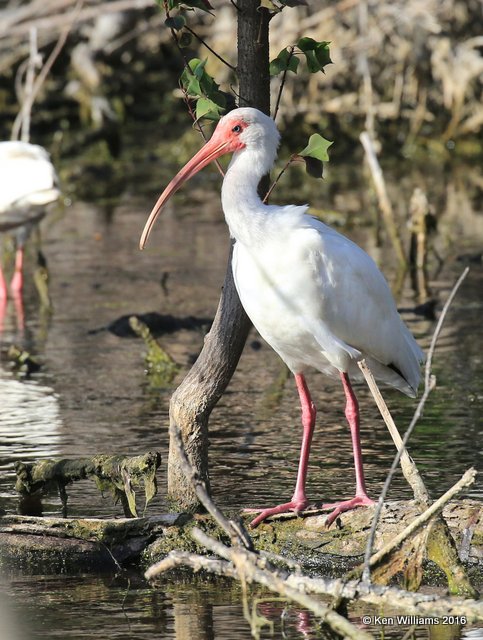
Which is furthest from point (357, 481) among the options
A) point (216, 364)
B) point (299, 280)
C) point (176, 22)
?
point (176, 22)

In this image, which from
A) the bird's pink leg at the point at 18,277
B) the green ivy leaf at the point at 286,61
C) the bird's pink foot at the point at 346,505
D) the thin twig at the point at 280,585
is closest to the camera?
the thin twig at the point at 280,585

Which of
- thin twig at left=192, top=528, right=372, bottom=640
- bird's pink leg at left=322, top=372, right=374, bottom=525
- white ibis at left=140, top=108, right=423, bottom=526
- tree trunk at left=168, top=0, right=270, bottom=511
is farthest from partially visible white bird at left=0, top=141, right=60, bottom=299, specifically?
thin twig at left=192, top=528, right=372, bottom=640

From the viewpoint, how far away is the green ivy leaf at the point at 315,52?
678cm

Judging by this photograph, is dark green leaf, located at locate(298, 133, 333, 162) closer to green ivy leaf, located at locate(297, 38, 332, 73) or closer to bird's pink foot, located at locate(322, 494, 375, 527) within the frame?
green ivy leaf, located at locate(297, 38, 332, 73)

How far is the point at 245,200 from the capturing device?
6820 millimetres

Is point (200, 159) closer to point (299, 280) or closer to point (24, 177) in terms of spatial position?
point (299, 280)

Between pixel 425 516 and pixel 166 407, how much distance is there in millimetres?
4495

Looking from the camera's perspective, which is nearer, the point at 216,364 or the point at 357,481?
the point at 357,481

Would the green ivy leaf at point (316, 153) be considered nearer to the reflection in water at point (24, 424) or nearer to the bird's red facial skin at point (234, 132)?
the bird's red facial skin at point (234, 132)

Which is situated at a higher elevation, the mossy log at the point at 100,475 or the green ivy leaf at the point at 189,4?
the green ivy leaf at the point at 189,4

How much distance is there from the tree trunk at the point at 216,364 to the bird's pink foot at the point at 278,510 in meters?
0.34

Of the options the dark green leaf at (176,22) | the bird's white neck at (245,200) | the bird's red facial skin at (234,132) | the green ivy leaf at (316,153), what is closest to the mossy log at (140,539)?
the bird's white neck at (245,200)

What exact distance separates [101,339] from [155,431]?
3054mm

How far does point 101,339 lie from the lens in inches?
473
